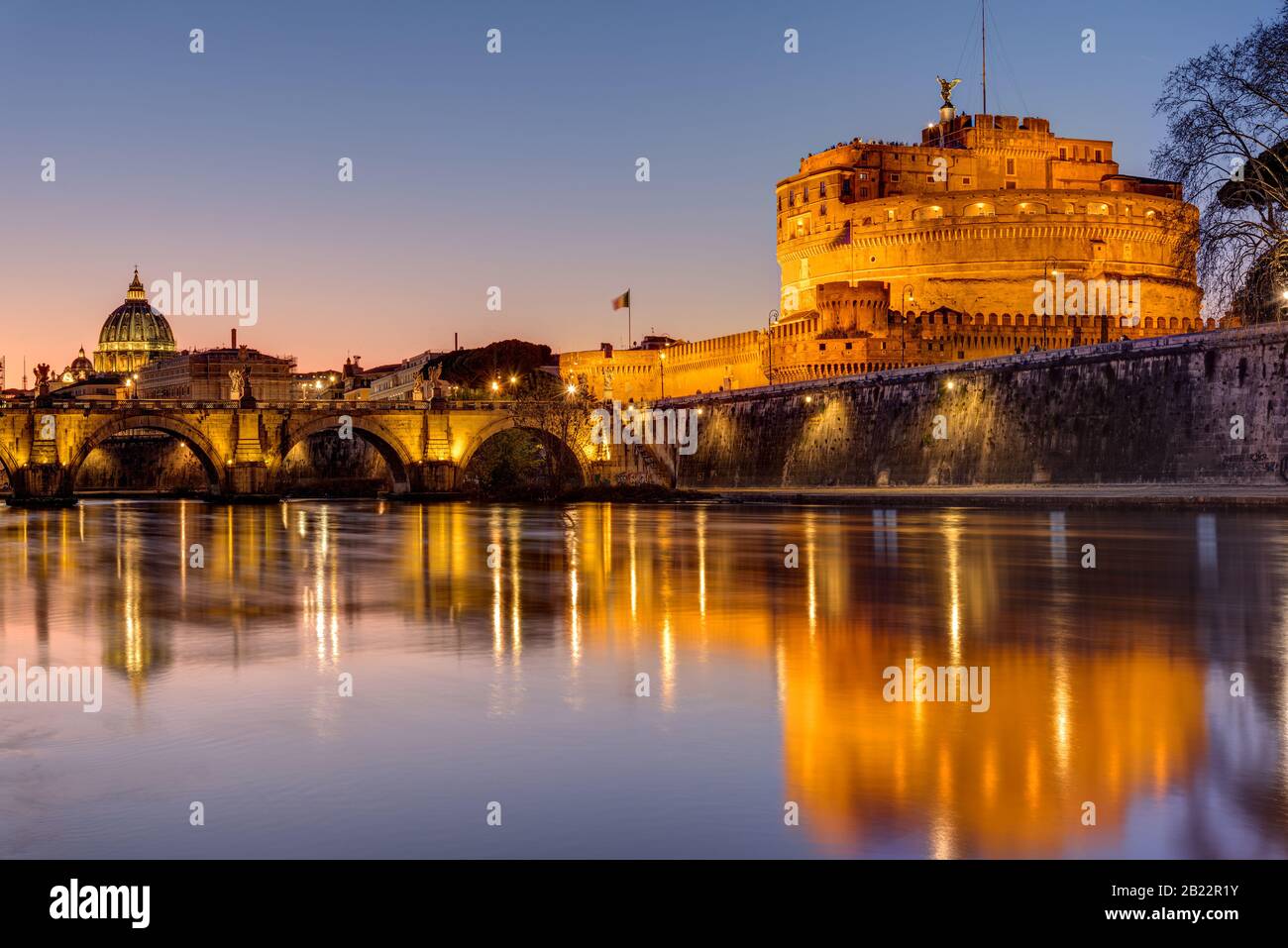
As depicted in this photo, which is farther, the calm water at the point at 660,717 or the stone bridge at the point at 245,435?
the stone bridge at the point at 245,435

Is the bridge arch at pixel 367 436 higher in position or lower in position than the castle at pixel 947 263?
lower

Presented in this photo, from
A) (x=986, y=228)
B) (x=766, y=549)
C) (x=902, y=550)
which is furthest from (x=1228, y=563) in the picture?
(x=986, y=228)

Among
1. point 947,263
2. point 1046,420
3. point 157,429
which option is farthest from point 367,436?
point 1046,420

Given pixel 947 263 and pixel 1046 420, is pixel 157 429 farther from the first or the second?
pixel 947 263

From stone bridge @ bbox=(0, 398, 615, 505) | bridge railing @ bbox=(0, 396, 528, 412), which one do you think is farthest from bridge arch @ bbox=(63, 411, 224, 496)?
bridge railing @ bbox=(0, 396, 528, 412)

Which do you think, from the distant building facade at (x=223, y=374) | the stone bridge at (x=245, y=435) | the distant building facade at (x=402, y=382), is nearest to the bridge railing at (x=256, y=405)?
the stone bridge at (x=245, y=435)

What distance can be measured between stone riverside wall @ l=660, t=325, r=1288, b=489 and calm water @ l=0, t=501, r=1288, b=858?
19.5 meters

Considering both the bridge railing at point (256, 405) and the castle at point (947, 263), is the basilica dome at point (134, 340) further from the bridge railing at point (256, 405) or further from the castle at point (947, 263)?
the bridge railing at point (256, 405)

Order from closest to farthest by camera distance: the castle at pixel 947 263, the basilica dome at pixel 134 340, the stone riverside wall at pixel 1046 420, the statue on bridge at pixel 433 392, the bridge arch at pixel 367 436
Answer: the stone riverside wall at pixel 1046 420 → the bridge arch at pixel 367 436 → the castle at pixel 947 263 → the statue on bridge at pixel 433 392 → the basilica dome at pixel 134 340

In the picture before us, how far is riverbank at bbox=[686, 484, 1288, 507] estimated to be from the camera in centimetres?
3462

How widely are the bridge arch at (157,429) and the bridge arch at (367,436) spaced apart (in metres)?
3.70

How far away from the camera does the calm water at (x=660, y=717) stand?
6.34 m
